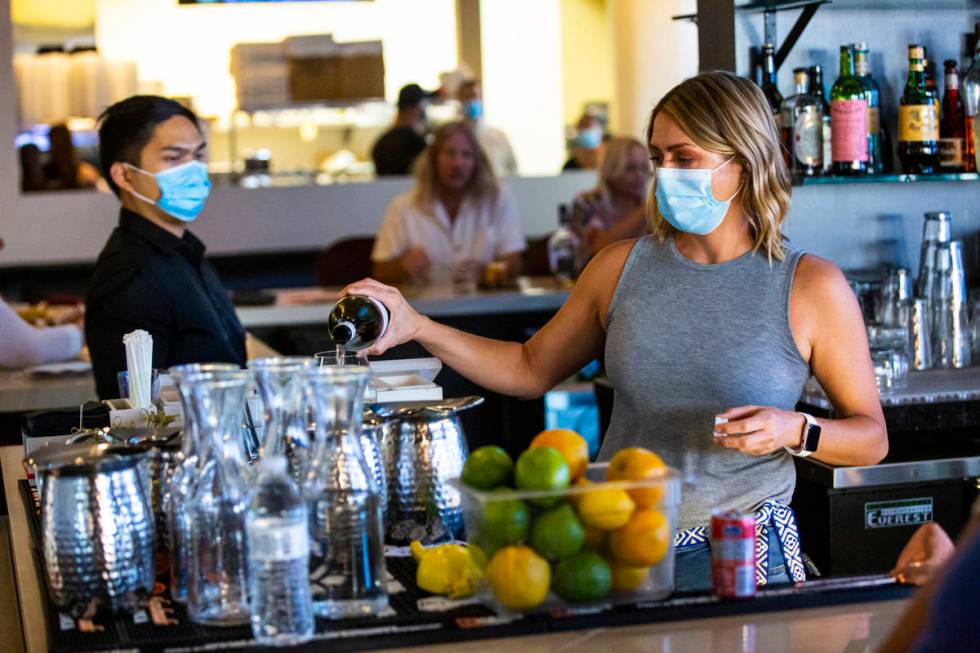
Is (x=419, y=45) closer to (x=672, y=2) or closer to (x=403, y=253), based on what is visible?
(x=672, y=2)

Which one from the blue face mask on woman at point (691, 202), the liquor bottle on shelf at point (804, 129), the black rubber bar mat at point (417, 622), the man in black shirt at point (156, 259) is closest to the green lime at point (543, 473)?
the black rubber bar mat at point (417, 622)

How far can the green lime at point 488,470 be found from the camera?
5.43 feet

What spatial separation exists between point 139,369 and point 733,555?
4.14 feet

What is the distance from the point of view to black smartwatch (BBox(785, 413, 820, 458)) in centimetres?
221

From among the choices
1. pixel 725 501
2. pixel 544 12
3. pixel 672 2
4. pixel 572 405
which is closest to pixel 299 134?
pixel 544 12

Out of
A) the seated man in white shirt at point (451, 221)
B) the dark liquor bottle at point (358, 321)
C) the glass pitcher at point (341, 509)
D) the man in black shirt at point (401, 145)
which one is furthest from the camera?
the man in black shirt at point (401, 145)

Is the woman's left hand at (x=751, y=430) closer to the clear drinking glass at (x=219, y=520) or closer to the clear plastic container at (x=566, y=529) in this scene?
the clear plastic container at (x=566, y=529)

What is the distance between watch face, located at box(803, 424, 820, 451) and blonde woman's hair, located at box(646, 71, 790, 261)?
403 millimetres

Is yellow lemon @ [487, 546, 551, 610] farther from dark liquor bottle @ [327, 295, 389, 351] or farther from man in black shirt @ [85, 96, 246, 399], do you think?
man in black shirt @ [85, 96, 246, 399]

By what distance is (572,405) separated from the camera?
5.54 meters

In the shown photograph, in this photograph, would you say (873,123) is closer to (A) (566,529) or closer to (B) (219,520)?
(A) (566,529)

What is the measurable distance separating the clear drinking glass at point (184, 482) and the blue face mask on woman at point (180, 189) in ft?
6.57

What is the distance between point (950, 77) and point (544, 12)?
7522 mm

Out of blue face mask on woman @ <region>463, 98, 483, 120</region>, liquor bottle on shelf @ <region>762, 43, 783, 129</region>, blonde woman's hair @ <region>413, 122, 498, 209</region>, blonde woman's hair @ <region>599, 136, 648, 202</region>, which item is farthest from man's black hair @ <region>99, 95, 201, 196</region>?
blue face mask on woman @ <region>463, 98, 483, 120</region>
